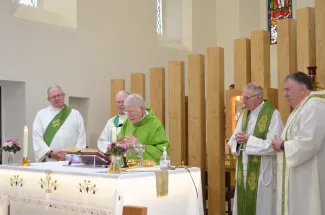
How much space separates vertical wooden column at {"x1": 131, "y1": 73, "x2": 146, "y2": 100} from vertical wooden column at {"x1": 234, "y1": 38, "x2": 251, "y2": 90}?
194 centimetres

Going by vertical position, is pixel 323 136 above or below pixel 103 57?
below

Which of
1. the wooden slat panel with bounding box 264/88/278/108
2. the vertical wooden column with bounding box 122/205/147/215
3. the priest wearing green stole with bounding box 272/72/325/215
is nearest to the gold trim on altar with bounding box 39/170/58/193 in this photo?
the priest wearing green stole with bounding box 272/72/325/215

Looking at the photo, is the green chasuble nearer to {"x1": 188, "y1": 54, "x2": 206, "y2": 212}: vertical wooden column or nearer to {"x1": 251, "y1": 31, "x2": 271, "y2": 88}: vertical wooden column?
{"x1": 251, "y1": 31, "x2": 271, "y2": 88}: vertical wooden column

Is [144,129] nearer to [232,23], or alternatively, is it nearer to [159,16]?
[159,16]

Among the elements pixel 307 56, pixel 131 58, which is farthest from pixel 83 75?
pixel 307 56

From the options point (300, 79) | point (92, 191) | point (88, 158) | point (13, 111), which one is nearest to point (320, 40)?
point (300, 79)

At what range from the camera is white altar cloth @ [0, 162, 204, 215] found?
4.13m

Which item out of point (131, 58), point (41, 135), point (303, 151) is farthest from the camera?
point (131, 58)

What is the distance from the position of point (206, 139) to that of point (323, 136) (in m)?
3.02

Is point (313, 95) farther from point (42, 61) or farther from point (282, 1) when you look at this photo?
point (282, 1)

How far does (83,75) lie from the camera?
9.43 meters

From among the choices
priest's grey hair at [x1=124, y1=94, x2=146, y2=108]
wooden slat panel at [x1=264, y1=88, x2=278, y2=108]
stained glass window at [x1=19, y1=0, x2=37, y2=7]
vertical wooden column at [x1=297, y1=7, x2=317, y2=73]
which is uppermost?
stained glass window at [x1=19, y1=0, x2=37, y2=7]

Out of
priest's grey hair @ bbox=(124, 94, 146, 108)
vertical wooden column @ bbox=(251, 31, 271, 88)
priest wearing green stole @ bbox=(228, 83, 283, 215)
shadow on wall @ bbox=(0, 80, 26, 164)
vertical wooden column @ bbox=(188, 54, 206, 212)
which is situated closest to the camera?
priest's grey hair @ bbox=(124, 94, 146, 108)

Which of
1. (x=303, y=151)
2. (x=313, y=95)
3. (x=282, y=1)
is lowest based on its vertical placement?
(x=303, y=151)
